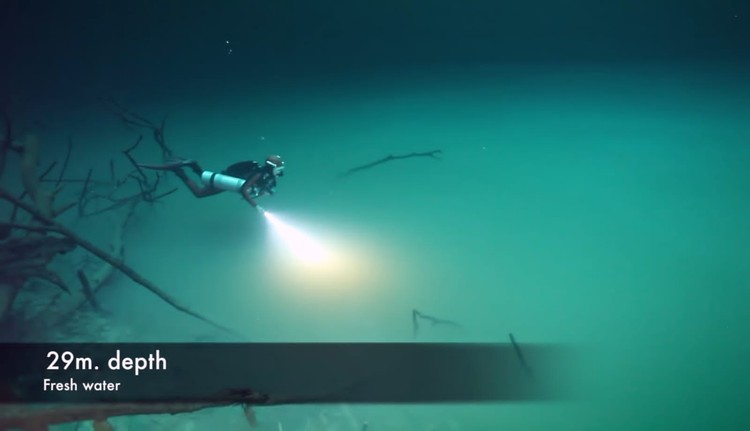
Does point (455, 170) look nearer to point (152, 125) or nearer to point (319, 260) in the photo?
point (319, 260)

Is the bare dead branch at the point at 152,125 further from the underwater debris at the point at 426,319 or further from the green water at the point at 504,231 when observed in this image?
the underwater debris at the point at 426,319

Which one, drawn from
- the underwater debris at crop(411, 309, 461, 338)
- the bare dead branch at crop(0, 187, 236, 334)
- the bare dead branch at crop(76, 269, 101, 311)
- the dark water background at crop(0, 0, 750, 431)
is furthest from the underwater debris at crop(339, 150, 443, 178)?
the bare dead branch at crop(76, 269, 101, 311)

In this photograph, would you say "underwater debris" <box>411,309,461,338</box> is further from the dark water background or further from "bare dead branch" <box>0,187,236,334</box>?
"bare dead branch" <box>0,187,236,334</box>

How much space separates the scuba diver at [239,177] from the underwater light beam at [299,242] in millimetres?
56

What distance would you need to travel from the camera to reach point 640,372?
180cm

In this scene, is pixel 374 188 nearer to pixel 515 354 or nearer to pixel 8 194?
pixel 515 354

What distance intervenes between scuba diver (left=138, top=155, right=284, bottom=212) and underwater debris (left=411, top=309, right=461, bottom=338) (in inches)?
18.9

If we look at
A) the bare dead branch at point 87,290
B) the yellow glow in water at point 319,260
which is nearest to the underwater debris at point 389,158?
the yellow glow in water at point 319,260

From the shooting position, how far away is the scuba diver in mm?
1877

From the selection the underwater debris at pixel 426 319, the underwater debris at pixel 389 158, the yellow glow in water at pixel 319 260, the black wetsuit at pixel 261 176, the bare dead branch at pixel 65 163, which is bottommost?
the underwater debris at pixel 426 319

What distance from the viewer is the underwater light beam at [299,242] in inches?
73.6

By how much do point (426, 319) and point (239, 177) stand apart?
61cm

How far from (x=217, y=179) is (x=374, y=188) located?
411 millimetres

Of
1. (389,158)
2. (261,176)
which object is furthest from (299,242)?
(389,158)
